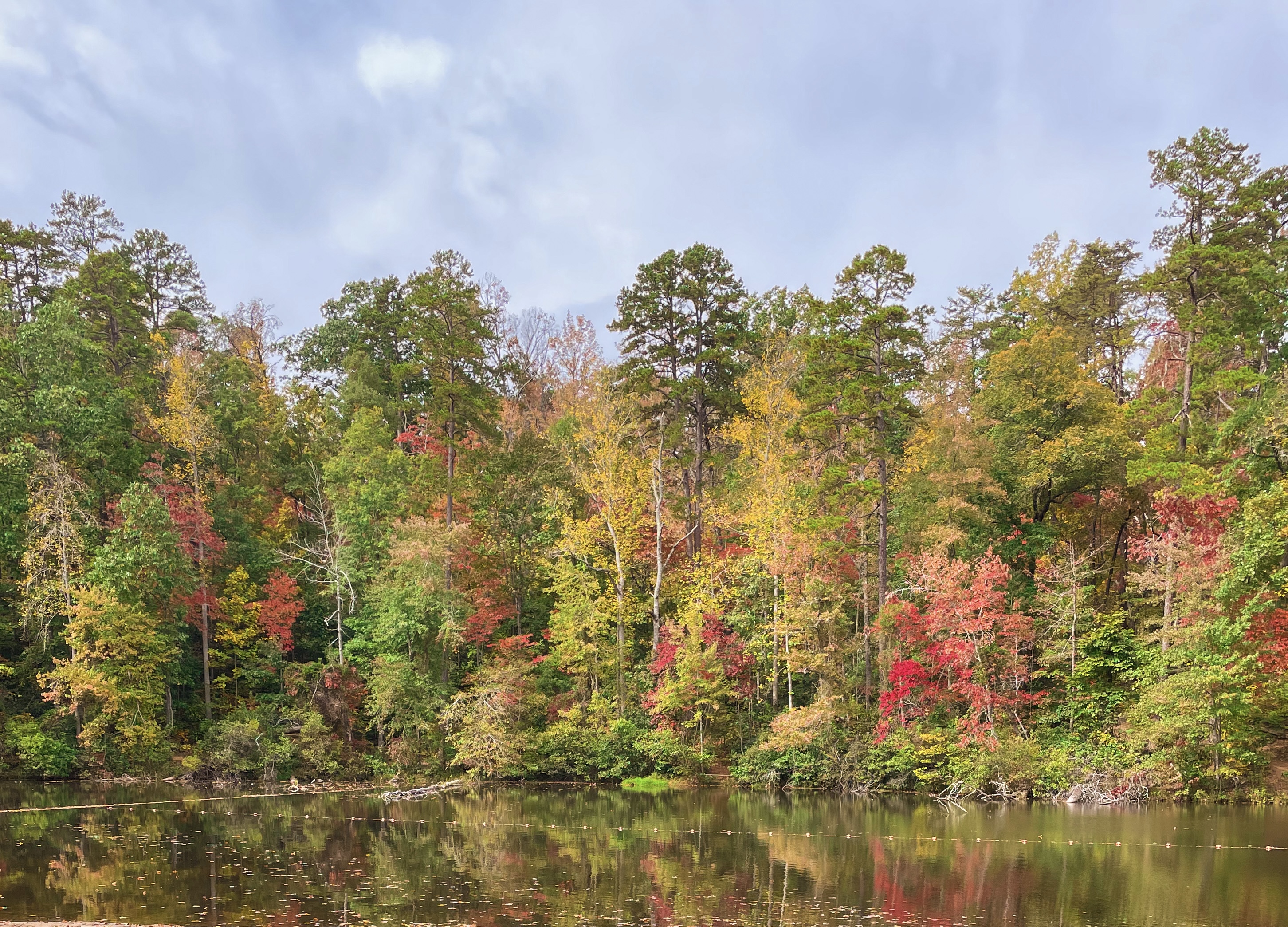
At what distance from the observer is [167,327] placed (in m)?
42.6

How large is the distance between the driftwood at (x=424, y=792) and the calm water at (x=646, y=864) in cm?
236

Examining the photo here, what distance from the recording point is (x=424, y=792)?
27766 mm

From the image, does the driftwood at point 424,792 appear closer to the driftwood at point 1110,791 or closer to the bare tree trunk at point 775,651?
the bare tree trunk at point 775,651

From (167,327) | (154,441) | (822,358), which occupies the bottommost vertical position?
(154,441)

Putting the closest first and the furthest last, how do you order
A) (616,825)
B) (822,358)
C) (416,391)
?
(616,825)
(822,358)
(416,391)

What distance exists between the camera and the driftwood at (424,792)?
26.9 meters

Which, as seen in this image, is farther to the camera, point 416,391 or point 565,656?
point 416,391

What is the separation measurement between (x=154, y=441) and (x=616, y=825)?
2678cm

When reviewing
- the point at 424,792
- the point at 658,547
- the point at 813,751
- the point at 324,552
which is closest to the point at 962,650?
the point at 813,751

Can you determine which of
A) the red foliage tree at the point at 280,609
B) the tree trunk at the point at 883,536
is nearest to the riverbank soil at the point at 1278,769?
the tree trunk at the point at 883,536

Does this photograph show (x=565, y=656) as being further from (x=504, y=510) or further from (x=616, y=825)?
(x=616, y=825)

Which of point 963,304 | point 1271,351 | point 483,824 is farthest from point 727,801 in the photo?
point 963,304

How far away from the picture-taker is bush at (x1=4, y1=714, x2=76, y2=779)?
27.8 meters

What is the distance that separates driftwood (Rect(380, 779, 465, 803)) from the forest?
1.48m
